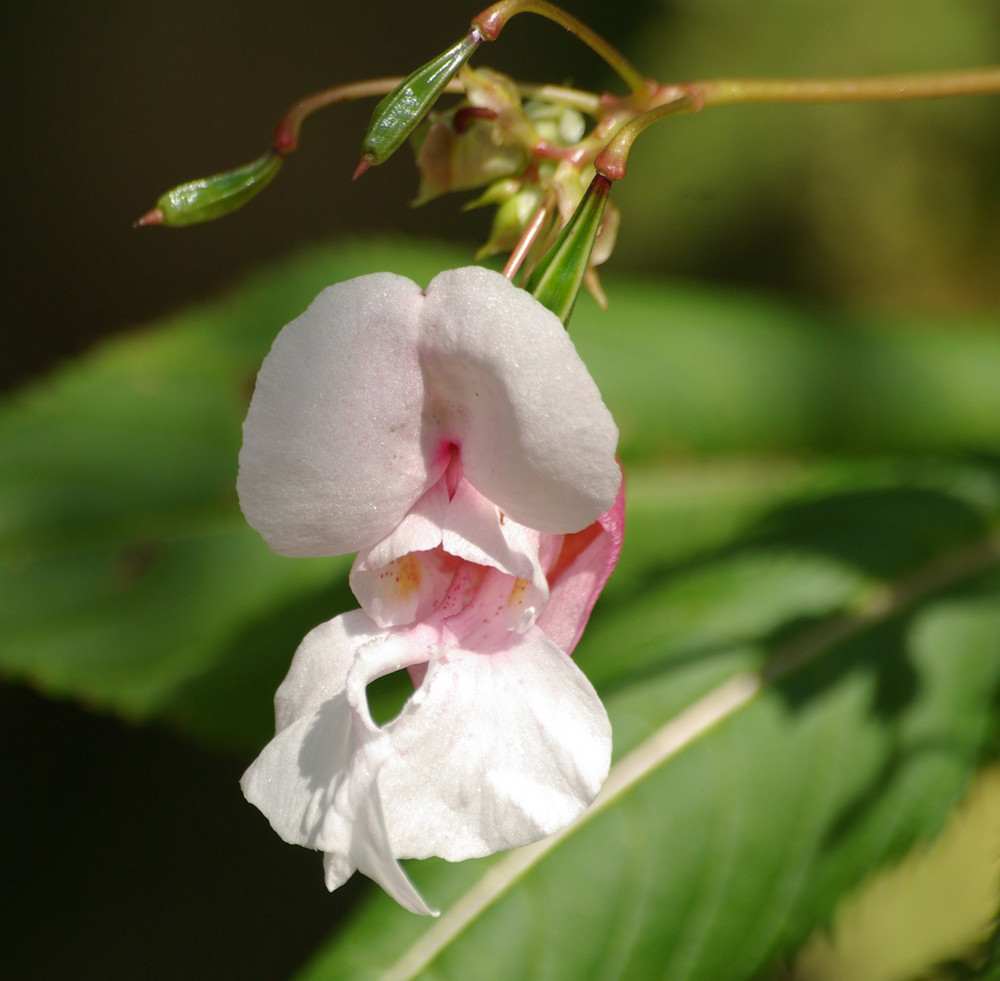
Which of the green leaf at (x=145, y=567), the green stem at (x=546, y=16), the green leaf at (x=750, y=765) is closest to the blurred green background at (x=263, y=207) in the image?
the green leaf at (x=145, y=567)

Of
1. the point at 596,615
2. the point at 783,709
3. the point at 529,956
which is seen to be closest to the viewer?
the point at 529,956

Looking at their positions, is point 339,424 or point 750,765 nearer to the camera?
point 339,424

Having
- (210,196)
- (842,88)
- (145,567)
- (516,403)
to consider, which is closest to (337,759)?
(516,403)

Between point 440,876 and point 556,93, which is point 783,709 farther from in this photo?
point 556,93

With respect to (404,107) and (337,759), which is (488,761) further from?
(404,107)

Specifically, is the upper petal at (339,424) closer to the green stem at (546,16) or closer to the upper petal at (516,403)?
the upper petal at (516,403)

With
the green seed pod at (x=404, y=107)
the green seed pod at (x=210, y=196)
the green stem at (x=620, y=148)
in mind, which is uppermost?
the green seed pod at (x=404, y=107)

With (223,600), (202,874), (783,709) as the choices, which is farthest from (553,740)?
(202,874)
